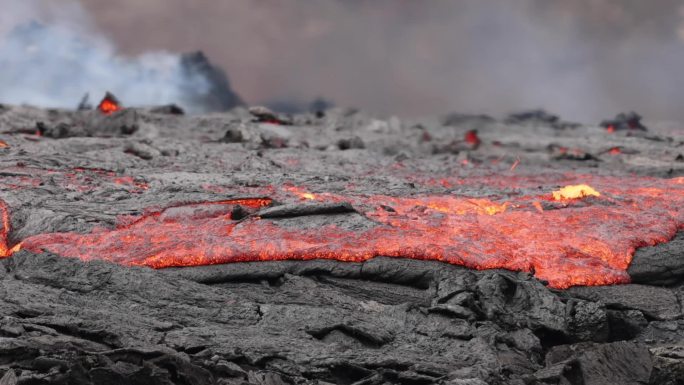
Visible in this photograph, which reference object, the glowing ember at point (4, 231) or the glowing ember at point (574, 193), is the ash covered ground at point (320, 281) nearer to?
the glowing ember at point (4, 231)

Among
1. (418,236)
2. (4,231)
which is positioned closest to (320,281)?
(418,236)

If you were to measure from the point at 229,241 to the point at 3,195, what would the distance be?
22.0ft

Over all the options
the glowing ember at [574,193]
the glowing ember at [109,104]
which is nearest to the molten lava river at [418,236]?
the glowing ember at [574,193]

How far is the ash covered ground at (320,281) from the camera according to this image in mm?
8305

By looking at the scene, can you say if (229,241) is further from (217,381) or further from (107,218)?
(217,381)

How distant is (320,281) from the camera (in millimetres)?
11688

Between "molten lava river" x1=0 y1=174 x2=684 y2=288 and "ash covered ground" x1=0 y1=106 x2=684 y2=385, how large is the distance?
5 centimetres

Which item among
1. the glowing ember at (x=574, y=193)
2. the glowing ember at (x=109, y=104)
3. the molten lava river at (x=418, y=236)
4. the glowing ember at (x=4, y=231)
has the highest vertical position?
the glowing ember at (x=109, y=104)

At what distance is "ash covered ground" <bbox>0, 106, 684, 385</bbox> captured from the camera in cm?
830

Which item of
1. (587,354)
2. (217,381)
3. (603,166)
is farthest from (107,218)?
(603,166)

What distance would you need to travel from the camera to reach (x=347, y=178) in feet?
66.9

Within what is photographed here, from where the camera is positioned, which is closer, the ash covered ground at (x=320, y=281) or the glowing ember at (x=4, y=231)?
the ash covered ground at (x=320, y=281)

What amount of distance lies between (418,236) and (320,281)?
102 inches

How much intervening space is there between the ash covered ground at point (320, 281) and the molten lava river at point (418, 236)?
0.05 metres
